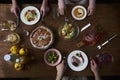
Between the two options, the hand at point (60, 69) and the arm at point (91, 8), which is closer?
the hand at point (60, 69)

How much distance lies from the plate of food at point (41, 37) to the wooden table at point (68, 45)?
0.03 m

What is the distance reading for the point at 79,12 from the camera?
173 centimetres

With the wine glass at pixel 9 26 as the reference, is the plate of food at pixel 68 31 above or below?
below

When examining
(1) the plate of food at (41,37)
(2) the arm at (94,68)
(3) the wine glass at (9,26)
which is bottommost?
(2) the arm at (94,68)

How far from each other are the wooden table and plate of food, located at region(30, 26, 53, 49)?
0.09 ft

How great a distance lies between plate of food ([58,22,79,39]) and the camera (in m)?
1.70

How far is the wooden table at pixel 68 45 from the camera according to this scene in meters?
1.65

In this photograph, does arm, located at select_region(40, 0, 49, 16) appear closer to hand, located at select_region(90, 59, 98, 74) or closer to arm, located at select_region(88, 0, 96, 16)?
arm, located at select_region(88, 0, 96, 16)

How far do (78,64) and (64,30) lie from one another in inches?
9.4

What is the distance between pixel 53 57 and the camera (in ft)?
5.44

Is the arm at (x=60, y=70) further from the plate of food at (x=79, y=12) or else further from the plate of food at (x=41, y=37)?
the plate of food at (x=79, y=12)

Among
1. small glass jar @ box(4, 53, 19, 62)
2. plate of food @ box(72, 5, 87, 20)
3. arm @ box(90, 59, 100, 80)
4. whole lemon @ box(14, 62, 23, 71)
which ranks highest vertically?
plate of food @ box(72, 5, 87, 20)

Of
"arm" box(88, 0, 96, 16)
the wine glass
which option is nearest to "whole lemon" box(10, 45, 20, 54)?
the wine glass

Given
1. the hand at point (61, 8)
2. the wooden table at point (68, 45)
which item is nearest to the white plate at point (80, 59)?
the wooden table at point (68, 45)
